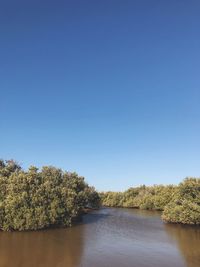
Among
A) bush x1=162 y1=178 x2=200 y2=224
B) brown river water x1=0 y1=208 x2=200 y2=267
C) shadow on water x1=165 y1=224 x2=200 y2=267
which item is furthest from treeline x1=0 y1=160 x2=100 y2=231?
bush x1=162 y1=178 x2=200 y2=224

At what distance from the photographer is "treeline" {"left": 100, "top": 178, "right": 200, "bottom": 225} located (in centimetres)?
5219

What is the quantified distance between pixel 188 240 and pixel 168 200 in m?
46.9

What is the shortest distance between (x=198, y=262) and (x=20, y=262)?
52.8 ft

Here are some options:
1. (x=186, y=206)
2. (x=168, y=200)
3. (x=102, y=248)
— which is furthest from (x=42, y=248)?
(x=168, y=200)

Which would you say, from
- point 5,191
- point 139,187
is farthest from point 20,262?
point 139,187

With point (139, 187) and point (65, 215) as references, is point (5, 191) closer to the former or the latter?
point (65, 215)

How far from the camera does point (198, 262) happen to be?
29.2 meters

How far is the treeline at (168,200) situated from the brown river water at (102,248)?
3223mm

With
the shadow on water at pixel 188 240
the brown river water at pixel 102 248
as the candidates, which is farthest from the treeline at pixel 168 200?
the brown river water at pixel 102 248

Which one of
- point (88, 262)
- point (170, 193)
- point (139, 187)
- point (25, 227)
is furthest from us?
point (139, 187)

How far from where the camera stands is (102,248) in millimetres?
35156

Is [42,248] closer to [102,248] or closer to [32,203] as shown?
[102,248]

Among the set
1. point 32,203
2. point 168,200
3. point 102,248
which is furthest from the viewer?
point 168,200

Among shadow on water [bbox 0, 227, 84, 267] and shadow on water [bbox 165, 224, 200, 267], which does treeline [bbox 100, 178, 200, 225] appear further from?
shadow on water [bbox 0, 227, 84, 267]
